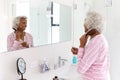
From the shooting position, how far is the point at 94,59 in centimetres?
167

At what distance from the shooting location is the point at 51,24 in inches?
85.4

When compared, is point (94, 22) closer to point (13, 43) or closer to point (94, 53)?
point (94, 53)

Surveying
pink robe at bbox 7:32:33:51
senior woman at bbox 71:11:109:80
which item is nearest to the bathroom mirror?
pink robe at bbox 7:32:33:51

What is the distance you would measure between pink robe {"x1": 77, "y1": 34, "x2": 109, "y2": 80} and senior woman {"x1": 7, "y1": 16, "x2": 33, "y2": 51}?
1.60 ft

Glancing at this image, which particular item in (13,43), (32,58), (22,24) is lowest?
(32,58)

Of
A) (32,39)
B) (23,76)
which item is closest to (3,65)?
(23,76)

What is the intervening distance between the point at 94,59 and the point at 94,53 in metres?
0.05

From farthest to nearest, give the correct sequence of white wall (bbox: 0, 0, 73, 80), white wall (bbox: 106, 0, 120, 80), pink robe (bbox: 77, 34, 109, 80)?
white wall (bbox: 106, 0, 120, 80)
pink robe (bbox: 77, 34, 109, 80)
white wall (bbox: 0, 0, 73, 80)

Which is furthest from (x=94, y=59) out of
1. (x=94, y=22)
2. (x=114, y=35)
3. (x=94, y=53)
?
(x=114, y=35)

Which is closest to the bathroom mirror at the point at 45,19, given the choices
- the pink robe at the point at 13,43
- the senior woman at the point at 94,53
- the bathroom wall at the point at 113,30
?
the pink robe at the point at 13,43

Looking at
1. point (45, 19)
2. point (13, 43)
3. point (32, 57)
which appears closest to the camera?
point (13, 43)

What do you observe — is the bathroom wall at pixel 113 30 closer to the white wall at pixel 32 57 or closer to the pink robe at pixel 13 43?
the white wall at pixel 32 57

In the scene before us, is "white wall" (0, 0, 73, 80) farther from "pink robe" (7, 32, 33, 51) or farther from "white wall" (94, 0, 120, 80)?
"white wall" (94, 0, 120, 80)

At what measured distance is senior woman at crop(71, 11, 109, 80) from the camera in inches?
65.6
